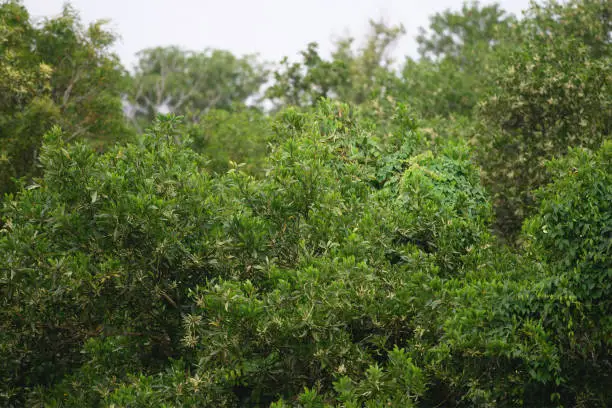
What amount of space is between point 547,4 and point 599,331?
16.1 m

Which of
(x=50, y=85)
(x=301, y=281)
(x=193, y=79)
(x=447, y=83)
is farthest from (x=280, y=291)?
(x=193, y=79)

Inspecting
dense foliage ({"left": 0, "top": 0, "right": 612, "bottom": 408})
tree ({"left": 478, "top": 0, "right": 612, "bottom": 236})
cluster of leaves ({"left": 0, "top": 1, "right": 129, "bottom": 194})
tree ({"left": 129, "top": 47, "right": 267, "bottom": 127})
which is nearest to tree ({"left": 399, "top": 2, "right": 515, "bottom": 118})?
tree ({"left": 478, "top": 0, "right": 612, "bottom": 236})

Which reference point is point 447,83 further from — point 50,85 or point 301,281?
point 301,281

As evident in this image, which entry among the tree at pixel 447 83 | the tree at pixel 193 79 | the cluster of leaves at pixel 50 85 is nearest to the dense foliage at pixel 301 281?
the cluster of leaves at pixel 50 85

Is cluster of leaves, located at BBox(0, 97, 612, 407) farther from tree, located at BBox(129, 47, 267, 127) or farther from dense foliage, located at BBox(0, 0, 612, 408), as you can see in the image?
tree, located at BBox(129, 47, 267, 127)

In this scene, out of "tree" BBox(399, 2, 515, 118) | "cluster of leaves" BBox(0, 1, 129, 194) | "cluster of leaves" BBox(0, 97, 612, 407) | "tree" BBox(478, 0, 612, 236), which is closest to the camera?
"cluster of leaves" BBox(0, 97, 612, 407)

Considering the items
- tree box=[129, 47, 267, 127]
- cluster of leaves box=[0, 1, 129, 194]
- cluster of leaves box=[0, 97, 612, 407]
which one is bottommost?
cluster of leaves box=[0, 97, 612, 407]

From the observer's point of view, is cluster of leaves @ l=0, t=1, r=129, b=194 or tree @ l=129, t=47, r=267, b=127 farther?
tree @ l=129, t=47, r=267, b=127

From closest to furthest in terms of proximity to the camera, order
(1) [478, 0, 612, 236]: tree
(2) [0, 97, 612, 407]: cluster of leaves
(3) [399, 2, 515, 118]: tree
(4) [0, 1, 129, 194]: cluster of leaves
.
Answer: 1. (2) [0, 97, 612, 407]: cluster of leaves
2. (1) [478, 0, 612, 236]: tree
3. (4) [0, 1, 129, 194]: cluster of leaves
4. (3) [399, 2, 515, 118]: tree

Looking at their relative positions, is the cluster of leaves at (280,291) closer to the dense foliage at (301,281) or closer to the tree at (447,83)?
the dense foliage at (301,281)

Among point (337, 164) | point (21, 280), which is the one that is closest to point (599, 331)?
point (337, 164)

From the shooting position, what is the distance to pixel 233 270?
8.70m

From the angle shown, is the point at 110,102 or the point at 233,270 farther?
the point at 110,102

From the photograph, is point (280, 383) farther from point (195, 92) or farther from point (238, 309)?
point (195, 92)
